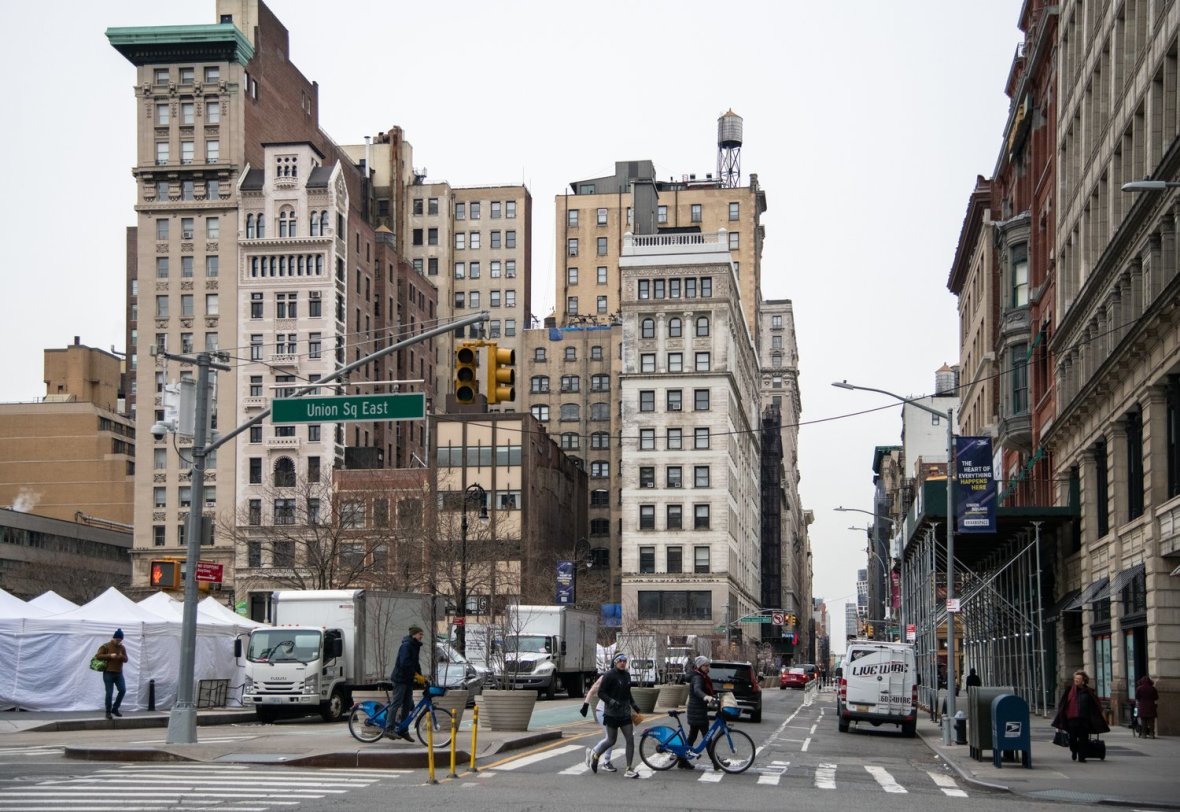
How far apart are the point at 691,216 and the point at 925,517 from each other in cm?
9724

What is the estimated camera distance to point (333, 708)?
3722cm

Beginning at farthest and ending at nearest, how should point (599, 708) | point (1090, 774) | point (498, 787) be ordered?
point (1090, 774) < point (599, 708) < point (498, 787)

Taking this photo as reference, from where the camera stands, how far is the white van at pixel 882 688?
37.9 meters

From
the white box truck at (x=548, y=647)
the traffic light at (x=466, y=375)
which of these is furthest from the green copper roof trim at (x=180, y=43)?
the traffic light at (x=466, y=375)

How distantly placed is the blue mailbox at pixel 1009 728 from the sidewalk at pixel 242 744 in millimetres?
8086

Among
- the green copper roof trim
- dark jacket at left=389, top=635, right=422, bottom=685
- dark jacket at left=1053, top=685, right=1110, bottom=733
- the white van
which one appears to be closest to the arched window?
the green copper roof trim

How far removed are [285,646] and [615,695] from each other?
56.4 ft

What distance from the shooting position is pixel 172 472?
10900 centimetres

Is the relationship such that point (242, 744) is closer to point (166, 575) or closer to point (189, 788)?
point (189, 788)

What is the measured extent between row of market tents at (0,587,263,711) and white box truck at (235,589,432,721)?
2.06 m

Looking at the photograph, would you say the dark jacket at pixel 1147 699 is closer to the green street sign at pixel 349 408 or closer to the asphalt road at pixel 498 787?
the asphalt road at pixel 498 787

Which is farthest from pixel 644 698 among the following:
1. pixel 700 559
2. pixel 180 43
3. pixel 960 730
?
pixel 180 43

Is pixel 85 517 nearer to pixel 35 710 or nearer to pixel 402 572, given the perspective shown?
pixel 402 572

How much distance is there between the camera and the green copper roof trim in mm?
106500
